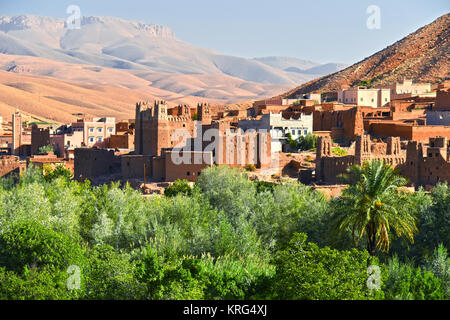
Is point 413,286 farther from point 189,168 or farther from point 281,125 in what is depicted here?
point 281,125

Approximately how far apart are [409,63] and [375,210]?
2613 inches

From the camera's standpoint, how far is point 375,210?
18031mm

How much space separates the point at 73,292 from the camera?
600 inches

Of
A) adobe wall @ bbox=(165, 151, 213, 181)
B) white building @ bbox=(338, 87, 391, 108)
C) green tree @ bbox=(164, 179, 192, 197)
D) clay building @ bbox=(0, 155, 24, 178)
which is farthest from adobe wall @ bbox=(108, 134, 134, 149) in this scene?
white building @ bbox=(338, 87, 391, 108)

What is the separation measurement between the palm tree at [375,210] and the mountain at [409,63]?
56.8m

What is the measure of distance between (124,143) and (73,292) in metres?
32.6

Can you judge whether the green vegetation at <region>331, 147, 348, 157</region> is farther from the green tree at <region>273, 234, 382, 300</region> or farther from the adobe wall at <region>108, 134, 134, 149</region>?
the green tree at <region>273, 234, 382, 300</region>

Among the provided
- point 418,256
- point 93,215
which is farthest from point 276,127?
point 418,256

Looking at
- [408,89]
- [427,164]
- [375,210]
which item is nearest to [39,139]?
[408,89]

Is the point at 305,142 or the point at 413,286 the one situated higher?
the point at 305,142

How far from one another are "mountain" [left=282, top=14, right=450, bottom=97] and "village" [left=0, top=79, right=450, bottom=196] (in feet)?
81.8

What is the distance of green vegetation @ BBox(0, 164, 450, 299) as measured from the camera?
15.1 meters

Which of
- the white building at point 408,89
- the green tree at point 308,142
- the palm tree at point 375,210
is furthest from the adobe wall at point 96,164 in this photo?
the white building at point 408,89
